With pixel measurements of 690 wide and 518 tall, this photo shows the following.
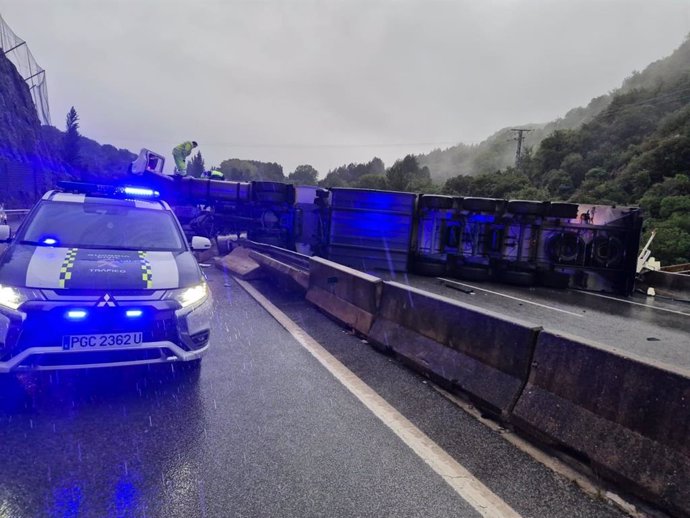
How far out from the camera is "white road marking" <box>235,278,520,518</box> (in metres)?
2.56

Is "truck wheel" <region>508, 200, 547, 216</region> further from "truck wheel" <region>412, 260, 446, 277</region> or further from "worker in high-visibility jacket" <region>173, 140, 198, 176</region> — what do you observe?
"worker in high-visibility jacket" <region>173, 140, 198, 176</region>

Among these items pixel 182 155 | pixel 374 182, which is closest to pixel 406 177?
pixel 374 182

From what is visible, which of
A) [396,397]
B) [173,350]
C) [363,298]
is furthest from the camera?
[363,298]

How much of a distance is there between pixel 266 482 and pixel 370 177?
84959 mm

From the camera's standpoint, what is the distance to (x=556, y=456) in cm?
308

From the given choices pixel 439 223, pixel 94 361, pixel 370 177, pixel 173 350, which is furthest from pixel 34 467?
pixel 370 177

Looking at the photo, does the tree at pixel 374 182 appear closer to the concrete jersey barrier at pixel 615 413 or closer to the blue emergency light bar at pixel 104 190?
the blue emergency light bar at pixel 104 190

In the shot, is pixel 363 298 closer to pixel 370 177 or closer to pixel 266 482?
pixel 266 482

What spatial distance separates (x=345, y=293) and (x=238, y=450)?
12.6ft

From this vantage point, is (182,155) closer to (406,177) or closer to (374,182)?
(406,177)

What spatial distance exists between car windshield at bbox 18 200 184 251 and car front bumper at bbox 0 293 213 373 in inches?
43.2

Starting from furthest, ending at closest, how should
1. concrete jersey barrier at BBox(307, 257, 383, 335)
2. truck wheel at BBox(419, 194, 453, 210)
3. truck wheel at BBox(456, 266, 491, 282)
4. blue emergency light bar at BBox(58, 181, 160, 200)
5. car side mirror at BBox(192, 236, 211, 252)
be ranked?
truck wheel at BBox(419, 194, 453, 210), truck wheel at BBox(456, 266, 491, 282), concrete jersey barrier at BBox(307, 257, 383, 335), blue emergency light bar at BBox(58, 181, 160, 200), car side mirror at BBox(192, 236, 211, 252)

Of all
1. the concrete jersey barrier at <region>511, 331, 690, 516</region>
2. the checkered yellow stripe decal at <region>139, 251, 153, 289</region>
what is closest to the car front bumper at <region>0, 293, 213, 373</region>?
the checkered yellow stripe decal at <region>139, 251, 153, 289</region>

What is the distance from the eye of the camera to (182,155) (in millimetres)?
15406
